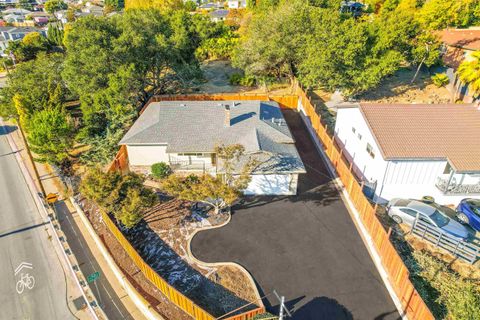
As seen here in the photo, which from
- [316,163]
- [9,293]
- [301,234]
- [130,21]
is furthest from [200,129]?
[130,21]

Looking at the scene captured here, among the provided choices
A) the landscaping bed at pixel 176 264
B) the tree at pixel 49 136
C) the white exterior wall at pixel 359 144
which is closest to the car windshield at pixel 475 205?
the white exterior wall at pixel 359 144

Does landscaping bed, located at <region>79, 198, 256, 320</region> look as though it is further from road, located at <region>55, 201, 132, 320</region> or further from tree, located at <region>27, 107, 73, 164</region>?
tree, located at <region>27, 107, 73, 164</region>

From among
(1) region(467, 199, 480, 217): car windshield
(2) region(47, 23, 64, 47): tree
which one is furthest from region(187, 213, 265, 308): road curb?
(2) region(47, 23, 64, 47): tree

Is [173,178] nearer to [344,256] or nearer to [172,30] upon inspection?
[344,256]

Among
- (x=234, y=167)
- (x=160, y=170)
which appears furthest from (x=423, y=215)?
(x=160, y=170)

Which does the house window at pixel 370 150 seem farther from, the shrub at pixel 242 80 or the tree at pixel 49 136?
the tree at pixel 49 136
